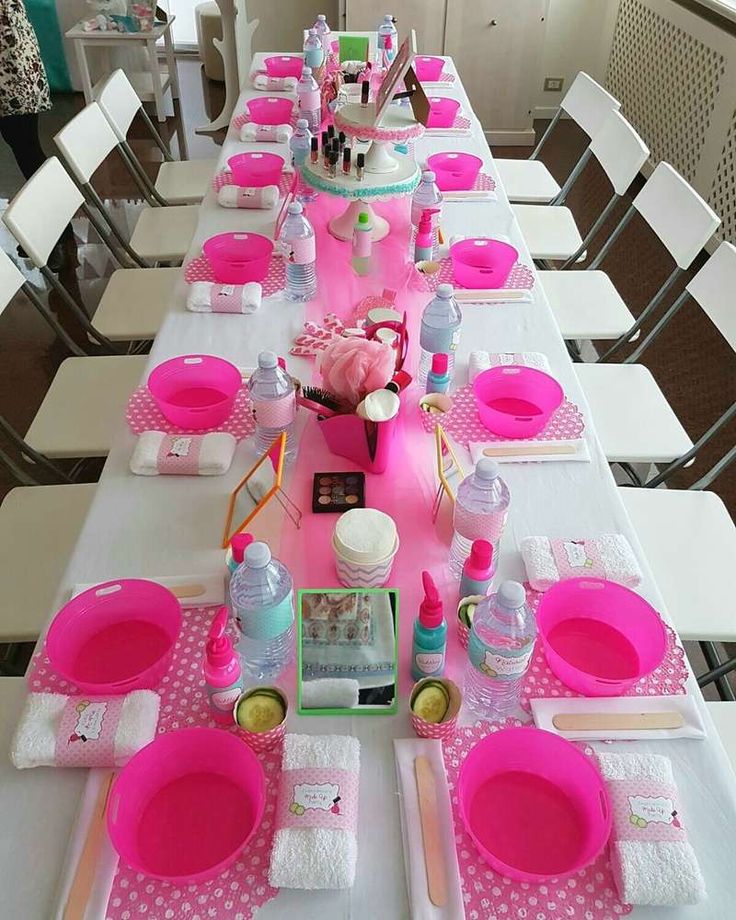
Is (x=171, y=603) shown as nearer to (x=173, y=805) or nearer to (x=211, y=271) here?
(x=173, y=805)

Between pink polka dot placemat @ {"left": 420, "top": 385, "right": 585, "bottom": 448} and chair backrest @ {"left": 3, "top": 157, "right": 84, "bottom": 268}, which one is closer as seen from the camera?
pink polka dot placemat @ {"left": 420, "top": 385, "right": 585, "bottom": 448}

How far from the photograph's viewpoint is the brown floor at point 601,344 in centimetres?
274

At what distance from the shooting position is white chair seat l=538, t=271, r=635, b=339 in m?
2.27

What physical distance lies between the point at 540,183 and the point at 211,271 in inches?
66.7

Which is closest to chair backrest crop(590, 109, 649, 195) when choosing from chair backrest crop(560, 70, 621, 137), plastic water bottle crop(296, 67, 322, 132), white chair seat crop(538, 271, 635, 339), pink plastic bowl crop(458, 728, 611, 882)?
chair backrest crop(560, 70, 621, 137)

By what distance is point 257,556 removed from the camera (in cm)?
103

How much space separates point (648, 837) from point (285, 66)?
306cm

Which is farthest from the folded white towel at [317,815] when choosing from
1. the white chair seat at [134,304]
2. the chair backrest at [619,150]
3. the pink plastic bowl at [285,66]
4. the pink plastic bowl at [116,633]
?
the pink plastic bowl at [285,66]

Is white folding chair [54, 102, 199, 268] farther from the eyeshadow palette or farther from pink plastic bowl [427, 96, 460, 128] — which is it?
the eyeshadow palette

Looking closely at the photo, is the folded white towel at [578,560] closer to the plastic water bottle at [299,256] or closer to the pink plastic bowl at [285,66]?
the plastic water bottle at [299,256]

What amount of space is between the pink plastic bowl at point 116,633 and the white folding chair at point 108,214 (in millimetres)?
1623

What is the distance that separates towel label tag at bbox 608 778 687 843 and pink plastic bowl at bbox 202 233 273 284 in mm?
1427

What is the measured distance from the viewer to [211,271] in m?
1.94

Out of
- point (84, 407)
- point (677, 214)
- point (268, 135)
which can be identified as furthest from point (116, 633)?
point (268, 135)
